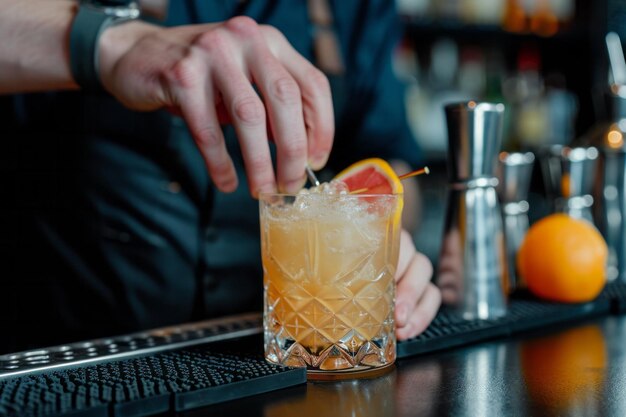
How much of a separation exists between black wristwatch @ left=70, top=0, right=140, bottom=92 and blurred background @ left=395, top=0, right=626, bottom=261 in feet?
6.47

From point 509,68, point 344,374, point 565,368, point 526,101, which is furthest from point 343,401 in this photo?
point 509,68

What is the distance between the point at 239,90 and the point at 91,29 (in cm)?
30

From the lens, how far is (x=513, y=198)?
1.40m

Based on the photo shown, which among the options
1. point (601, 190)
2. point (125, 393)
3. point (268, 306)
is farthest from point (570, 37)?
point (125, 393)

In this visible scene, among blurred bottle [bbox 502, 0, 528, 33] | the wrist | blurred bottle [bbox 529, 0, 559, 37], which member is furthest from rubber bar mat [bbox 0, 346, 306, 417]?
blurred bottle [bbox 529, 0, 559, 37]

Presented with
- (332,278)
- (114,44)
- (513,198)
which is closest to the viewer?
(332,278)

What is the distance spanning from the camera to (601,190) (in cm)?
150

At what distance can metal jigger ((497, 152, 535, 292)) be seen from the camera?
1.37 metres

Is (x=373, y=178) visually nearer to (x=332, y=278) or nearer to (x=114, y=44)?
(x=332, y=278)

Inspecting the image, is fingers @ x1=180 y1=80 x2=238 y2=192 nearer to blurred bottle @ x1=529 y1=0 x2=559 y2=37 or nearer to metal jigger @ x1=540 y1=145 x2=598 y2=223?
metal jigger @ x1=540 y1=145 x2=598 y2=223

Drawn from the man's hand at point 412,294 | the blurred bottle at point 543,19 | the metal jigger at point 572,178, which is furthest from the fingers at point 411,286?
the blurred bottle at point 543,19

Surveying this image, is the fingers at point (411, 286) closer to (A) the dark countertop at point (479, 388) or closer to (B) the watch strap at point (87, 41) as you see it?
(A) the dark countertop at point (479, 388)

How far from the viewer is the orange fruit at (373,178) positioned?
92 cm

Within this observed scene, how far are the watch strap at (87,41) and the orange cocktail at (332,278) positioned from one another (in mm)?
407
